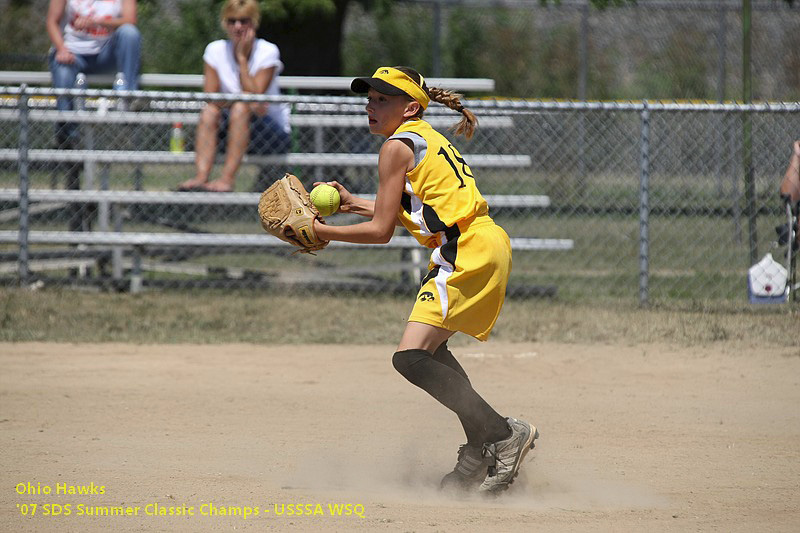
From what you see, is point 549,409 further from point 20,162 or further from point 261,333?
point 20,162

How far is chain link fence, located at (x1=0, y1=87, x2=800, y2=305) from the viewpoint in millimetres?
9023

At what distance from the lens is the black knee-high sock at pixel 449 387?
427 centimetres

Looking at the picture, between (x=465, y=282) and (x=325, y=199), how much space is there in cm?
71

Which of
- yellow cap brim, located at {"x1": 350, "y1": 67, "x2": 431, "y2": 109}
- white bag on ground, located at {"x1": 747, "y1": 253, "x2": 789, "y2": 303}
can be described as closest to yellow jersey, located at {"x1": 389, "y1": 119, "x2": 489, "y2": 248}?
yellow cap brim, located at {"x1": 350, "y1": 67, "x2": 431, "y2": 109}

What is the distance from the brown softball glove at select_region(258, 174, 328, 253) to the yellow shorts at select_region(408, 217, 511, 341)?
0.51 meters

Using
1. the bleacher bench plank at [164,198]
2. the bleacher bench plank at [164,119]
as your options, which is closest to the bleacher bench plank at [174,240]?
the bleacher bench plank at [164,198]

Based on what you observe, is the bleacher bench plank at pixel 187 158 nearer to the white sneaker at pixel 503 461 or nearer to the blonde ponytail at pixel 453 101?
the blonde ponytail at pixel 453 101

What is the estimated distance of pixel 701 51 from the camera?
1730cm

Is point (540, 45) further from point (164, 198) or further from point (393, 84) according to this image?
point (393, 84)

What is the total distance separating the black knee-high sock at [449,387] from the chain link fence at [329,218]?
450cm

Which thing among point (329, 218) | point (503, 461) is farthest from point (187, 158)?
point (503, 461)

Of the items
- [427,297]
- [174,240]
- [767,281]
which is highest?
[427,297]

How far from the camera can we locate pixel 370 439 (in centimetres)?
532

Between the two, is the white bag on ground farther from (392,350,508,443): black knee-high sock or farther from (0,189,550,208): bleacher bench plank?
(392,350,508,443): black knee-high sock
